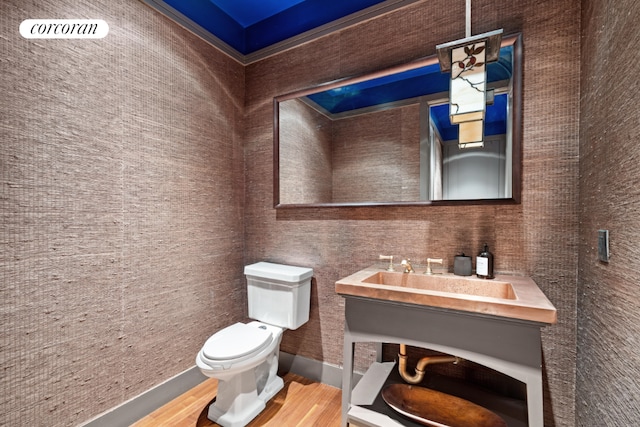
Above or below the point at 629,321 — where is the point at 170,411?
below

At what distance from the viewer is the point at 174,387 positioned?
184cm

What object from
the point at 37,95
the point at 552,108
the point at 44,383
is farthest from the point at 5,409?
the point at 552,108

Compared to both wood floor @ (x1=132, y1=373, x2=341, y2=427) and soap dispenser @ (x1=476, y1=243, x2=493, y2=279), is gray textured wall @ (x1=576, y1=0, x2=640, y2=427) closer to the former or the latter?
soap dispenser @ (x1=476, y1=243, x2=493, y2=279)

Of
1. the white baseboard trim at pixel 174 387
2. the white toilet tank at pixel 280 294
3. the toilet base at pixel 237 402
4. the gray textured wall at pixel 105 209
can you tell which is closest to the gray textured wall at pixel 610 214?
the white baseboard trim at pixel 174 387

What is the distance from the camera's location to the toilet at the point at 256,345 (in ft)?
4.98

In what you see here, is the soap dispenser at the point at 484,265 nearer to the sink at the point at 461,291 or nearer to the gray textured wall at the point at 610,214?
the sink at the point at 461,291

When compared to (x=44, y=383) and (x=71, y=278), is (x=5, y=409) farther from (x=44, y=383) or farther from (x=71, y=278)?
(x=71, y=278)

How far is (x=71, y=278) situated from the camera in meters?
1.41

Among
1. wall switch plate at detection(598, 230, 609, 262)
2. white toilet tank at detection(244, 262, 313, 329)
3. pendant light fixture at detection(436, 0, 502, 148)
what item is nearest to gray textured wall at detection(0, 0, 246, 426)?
white toilet tank at detection(244, 262, 313, 329)

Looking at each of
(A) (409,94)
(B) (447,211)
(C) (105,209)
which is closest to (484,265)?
(B) (447,211)

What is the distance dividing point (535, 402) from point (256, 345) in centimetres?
128

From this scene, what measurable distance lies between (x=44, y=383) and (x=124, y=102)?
1480mm

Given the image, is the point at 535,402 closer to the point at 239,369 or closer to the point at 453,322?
the point at 453,322

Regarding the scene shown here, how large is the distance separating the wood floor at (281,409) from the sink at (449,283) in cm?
89
